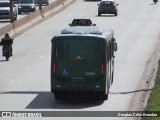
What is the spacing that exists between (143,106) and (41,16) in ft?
136

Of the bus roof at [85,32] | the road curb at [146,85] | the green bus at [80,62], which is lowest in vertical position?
the road curb at [146,85]

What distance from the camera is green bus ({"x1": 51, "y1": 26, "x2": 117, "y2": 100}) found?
21.9 m

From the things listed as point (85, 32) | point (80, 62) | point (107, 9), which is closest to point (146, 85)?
point (85, 32)

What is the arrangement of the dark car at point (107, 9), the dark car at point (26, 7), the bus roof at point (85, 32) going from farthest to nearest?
the dark car at point (26, 7) → the dark car at point (107, 9) → the bus roof at point (85, 32)

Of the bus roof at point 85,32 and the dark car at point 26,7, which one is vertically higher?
the bus roof at point 85,32

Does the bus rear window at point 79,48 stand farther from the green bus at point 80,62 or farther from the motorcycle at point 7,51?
the motorcycle at point 7,51

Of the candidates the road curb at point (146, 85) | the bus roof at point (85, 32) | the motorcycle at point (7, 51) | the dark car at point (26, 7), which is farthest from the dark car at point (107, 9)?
the bus roof at point (85, 32)

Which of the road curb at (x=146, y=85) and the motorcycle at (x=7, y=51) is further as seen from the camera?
the motorcycle at (x=7, y=51)

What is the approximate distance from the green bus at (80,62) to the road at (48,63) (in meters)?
0.69

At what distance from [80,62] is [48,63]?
12.1 meters

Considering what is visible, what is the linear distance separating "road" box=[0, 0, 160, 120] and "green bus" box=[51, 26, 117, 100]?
0.69 meters

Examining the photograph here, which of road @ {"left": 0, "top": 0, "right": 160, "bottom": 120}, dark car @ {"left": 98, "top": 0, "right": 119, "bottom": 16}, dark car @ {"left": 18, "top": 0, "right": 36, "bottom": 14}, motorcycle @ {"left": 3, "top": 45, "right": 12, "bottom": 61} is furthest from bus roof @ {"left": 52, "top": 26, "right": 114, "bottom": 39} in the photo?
dark car @ {"left": 18, "top": 0, "right": 36, "bottom": 14}

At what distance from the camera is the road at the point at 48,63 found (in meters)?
22.2

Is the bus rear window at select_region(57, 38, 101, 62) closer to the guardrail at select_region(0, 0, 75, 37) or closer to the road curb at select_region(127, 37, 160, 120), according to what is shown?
the road curb at select_region(127, 37, 160, 120)
